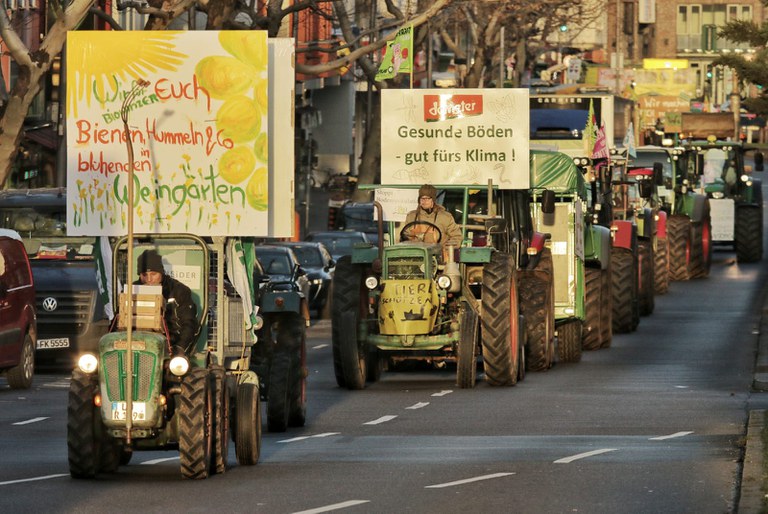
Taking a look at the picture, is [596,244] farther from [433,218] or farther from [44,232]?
[44,232]

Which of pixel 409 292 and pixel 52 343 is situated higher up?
pixel 409 292

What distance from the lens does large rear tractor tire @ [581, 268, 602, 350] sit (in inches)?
1084

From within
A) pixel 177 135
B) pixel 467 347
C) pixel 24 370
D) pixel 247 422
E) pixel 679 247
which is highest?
pixel 177 135

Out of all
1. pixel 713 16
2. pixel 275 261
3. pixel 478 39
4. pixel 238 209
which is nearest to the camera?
pixel 238 209

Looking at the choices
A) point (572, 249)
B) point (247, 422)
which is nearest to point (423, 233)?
point (572, 249)

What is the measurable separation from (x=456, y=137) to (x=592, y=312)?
13.4ft

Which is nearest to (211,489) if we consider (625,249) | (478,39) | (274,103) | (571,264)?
(274,103)

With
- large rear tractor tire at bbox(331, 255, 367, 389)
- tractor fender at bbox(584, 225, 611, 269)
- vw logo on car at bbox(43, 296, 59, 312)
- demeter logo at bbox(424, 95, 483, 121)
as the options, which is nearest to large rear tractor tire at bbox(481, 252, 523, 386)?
large rear tractor tire at bbox(331, 255, 367, 389)

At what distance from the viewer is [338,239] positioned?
137ft

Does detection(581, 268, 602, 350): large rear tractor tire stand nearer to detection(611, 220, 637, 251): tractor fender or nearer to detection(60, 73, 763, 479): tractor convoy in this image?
detection(60, 73, 763, 479): tractor convoy

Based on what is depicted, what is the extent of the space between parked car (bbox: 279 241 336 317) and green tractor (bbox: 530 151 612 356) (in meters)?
8.06

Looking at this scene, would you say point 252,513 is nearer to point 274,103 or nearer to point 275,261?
point 274,103

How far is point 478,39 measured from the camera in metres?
60.8

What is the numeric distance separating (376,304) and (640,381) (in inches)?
130
